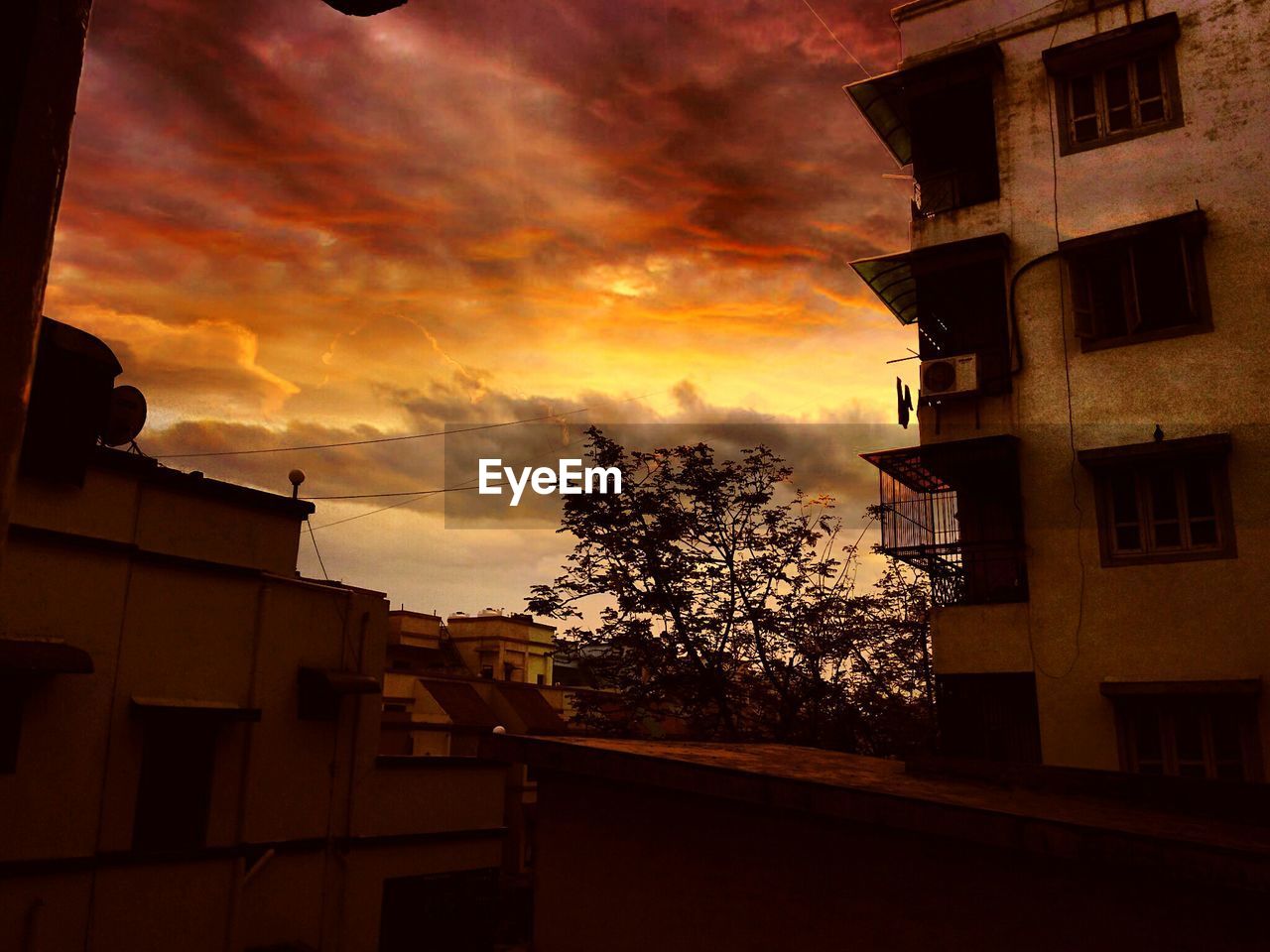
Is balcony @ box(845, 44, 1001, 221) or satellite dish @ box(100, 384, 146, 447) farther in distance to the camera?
balcony @ box(845, 44, 1001, 221)

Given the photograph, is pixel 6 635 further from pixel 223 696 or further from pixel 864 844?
pixel 864 844

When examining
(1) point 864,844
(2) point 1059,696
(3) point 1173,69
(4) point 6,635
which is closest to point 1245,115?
(3) point 1173,69

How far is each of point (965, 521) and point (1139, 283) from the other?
15.4 ft

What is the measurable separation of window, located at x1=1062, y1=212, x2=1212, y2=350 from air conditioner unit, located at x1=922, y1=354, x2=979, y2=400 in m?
1.72

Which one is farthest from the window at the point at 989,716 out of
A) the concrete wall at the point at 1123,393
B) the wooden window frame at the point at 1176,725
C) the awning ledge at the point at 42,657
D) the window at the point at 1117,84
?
the awning ledge at the point at 42,657

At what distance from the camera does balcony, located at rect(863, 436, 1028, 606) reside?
16.1 meters

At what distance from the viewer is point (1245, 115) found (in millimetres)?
15539

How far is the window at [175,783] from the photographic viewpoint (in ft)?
41.8

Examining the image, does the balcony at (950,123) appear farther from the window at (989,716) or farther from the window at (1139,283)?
the window at (989,716)

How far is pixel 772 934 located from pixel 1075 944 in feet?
6.29

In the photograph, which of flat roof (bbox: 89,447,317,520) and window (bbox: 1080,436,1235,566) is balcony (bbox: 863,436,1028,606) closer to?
window (bbox: 1080,436,1235,566)

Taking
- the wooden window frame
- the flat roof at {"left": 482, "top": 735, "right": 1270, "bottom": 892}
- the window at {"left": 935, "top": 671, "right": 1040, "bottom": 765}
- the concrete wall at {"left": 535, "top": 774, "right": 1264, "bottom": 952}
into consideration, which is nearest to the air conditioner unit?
the window at {"left": 935, "top": 671, "right": 1040, "bottom": 765}

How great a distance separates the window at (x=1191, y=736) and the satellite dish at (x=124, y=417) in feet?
47.8

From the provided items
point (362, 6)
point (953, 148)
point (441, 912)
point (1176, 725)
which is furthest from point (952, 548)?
point (362, 6)
